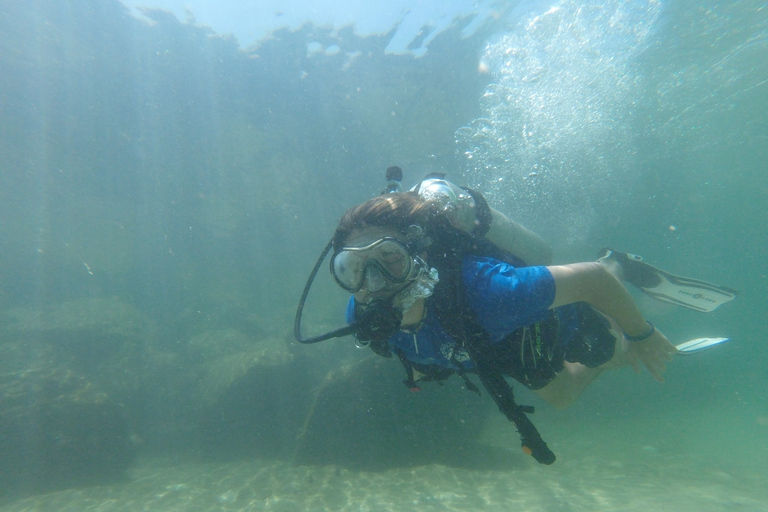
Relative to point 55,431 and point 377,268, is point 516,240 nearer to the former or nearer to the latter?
point 377,268

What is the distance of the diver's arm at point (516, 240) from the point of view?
14.1 ft

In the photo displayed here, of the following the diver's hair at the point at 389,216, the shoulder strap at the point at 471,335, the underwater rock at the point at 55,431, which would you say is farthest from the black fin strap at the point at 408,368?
the underwater rock at the point at 55,431

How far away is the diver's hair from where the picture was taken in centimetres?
275

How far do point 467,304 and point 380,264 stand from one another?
2.30 feet

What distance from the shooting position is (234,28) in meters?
15.5

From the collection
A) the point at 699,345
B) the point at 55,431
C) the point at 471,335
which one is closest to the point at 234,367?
the point at 55,431

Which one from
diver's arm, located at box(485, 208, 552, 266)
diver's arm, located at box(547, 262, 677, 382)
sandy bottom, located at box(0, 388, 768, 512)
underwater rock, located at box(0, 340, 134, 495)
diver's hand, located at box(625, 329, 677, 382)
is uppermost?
→ diver's arm, located at box(485, 208, 552, 266)

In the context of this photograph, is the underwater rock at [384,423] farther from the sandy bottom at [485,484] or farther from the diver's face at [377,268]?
the diver's face at [377,268]

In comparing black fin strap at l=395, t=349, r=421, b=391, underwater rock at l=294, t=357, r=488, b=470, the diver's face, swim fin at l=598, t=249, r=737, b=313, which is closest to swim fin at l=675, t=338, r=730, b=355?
swim fin at l=598, t=249, r=737, b=313

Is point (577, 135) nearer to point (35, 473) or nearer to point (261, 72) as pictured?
point (261, 72)

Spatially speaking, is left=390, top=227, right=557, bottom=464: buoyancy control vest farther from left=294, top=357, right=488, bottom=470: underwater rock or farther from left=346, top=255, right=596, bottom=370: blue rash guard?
left=294, top=357, right=488, bottom=470: underwater rock

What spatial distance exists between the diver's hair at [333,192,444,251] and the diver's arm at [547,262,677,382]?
1035mm

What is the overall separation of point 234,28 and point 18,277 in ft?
78.3

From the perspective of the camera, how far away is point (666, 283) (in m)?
4.54
